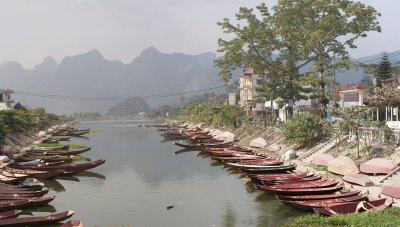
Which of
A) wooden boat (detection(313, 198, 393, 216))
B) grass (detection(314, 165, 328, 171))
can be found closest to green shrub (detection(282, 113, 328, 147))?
grass (detection(314, 165, 328, 171))

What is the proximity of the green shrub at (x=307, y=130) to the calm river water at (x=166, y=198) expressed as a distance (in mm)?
9054

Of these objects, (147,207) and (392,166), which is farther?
(392,166)

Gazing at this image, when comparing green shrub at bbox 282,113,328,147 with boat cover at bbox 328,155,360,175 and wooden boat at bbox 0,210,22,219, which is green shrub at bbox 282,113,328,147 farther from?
wooden boat at bbox 0,210,22,219

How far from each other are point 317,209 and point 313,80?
3111cm

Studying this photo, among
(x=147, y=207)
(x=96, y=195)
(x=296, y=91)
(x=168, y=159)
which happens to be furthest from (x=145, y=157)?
(x=147, y=207)

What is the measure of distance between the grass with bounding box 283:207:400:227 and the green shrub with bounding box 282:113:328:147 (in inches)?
1086

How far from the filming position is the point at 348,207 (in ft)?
77.6

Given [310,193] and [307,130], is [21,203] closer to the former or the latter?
[310,193]

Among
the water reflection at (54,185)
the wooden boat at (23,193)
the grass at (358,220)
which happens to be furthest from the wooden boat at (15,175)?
the grass at (358,220)

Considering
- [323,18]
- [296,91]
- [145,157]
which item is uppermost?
[323,18]

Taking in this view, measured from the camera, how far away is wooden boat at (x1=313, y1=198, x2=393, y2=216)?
75.9 ft

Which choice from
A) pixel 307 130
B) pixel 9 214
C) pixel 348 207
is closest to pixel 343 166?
pixel 348 207

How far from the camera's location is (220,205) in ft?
101

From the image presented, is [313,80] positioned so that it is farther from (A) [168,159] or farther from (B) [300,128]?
(A) [168,159]
